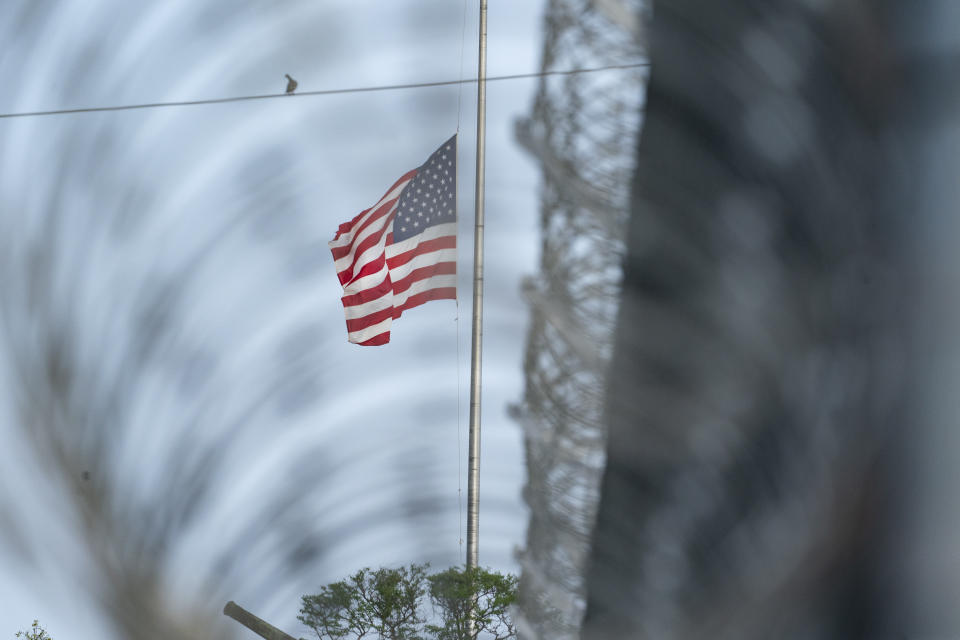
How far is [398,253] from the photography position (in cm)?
461

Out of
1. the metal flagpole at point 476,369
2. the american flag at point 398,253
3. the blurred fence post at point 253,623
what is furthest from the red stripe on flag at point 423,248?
the blurred fence post at point 253,623

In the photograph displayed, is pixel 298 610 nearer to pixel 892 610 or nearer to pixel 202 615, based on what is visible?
pixel 202 615

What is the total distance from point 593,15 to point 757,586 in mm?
308

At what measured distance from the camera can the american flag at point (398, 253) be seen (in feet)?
14.6

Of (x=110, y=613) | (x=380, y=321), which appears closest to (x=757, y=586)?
(x=110, y=613)

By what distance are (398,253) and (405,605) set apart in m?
3.33

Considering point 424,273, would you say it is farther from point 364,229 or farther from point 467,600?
point 467,600

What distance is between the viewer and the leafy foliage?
1.28 metres

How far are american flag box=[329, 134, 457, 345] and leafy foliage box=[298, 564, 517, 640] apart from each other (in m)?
2.91

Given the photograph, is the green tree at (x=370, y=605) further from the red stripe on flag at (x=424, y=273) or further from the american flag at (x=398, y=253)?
the red stripe on flag at (x=424, y=273)

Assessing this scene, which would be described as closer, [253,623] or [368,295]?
[253,623]

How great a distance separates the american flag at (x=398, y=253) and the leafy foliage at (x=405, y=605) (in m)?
2.91

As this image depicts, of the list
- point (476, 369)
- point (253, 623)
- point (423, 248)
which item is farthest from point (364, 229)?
point (253, 623)

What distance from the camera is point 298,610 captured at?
1.22 meters
